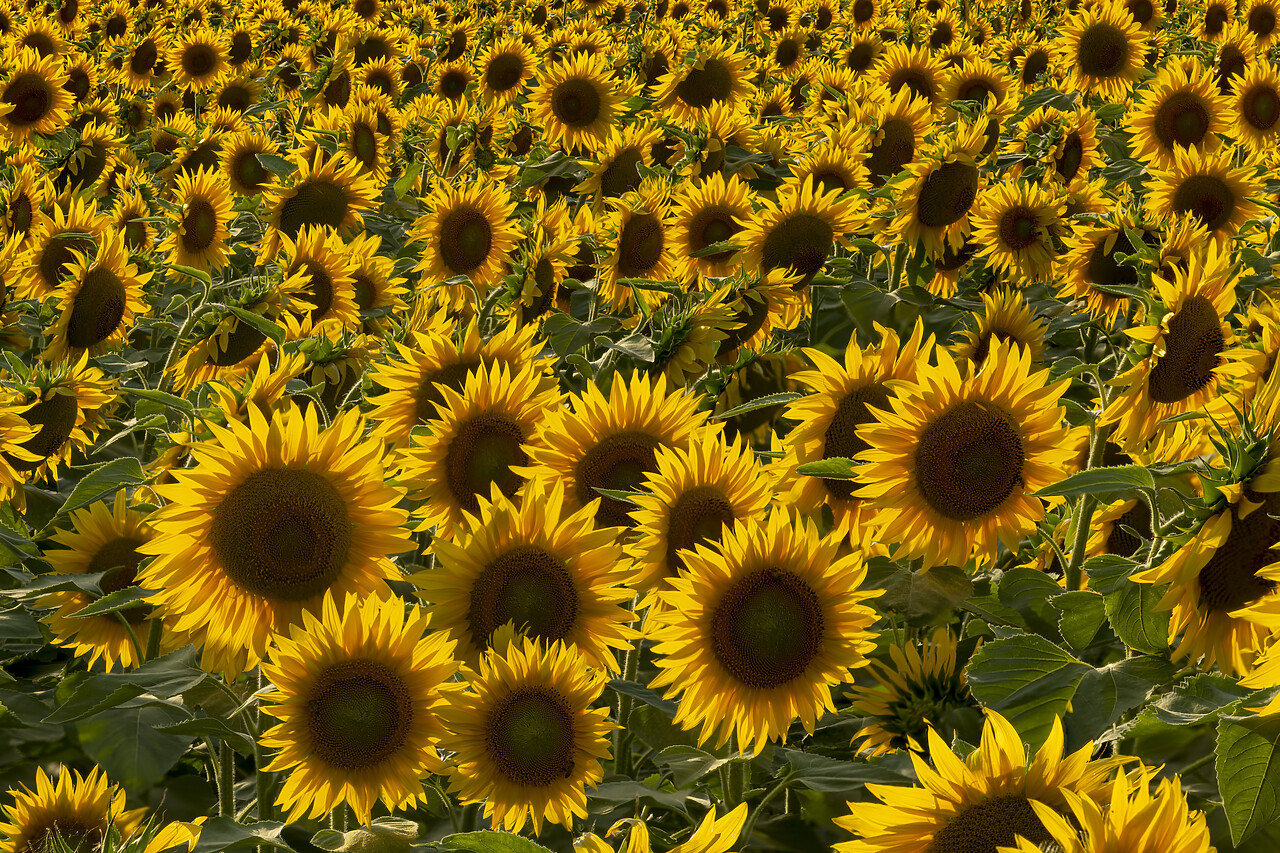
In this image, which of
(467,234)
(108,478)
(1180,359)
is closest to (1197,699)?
(1180,359)

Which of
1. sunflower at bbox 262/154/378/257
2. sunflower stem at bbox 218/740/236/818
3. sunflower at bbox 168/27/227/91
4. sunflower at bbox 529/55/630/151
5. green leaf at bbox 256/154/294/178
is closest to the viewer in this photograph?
sunflower stem at bbox 218/740/236/818

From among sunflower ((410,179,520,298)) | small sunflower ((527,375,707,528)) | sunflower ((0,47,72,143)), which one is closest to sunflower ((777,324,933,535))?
small sunflower ((527,375,707,528))

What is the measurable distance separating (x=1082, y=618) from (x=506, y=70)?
21.0 feet

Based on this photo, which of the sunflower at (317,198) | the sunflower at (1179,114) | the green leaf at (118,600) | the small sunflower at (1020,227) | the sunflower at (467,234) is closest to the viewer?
the green leaf at (118,600)

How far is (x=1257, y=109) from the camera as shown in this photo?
18.3 ft

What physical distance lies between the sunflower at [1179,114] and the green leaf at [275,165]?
4.42 metres

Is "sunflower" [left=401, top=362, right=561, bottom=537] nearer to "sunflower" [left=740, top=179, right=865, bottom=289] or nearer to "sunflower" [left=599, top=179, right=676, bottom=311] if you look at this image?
"sunflower" [left=740, top=179, right=865, bottom=289]

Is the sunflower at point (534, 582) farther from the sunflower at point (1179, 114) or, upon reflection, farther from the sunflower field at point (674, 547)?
the sunflower at point (1179, 114)

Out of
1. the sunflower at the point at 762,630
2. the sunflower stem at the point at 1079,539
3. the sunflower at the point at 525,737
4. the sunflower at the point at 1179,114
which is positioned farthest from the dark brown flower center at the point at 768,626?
the sunflower at the point at 1179,114

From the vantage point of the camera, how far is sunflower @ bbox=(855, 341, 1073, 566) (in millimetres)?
2180

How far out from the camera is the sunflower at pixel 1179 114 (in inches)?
215

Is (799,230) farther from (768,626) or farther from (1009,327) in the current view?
(768,626)

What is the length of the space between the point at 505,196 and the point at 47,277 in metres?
2.01

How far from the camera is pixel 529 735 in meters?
2.02
